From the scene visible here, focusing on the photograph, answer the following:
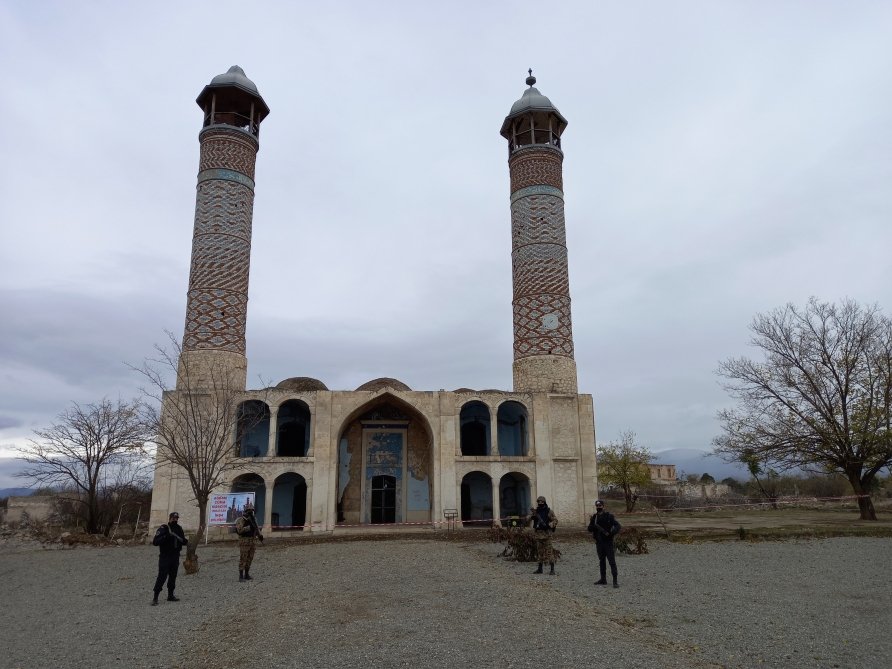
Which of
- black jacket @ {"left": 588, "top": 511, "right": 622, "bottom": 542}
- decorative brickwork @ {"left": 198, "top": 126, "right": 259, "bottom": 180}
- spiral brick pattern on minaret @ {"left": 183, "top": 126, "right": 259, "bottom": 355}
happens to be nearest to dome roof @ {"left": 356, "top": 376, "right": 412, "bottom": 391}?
spiral brick pattern on minaret @ {"left": 183, "top": 126, "right": 259, "bottom": 355}

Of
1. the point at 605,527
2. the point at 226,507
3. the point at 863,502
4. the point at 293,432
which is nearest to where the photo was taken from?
the point at 605,527

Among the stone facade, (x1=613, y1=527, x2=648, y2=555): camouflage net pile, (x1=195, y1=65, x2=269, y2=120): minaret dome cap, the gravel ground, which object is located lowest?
the gravel ground

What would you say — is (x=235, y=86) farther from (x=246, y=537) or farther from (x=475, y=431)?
(x=246, y=537)

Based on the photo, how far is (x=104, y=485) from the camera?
2322 centimetres

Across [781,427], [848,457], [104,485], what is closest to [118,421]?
[104,485]

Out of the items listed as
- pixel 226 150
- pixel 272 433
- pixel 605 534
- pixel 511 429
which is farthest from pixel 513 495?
pixel 226 150

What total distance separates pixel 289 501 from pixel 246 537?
1227 cm

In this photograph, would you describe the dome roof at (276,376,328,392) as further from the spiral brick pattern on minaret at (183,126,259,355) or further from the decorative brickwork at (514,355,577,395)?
the decorative brickwork at (514,355,577,395)

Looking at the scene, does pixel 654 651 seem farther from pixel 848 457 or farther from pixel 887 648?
pixel 848 457

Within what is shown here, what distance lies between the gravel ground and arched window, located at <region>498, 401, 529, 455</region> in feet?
36.9

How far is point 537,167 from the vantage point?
1016 inches

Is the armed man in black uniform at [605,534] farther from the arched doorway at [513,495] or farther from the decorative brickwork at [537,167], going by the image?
the decorative brickwork at [537,167]

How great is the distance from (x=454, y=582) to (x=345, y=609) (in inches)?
92.7

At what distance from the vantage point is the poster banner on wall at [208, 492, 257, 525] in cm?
1630
